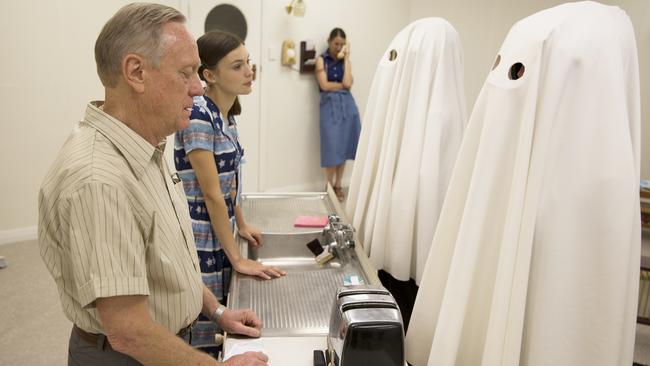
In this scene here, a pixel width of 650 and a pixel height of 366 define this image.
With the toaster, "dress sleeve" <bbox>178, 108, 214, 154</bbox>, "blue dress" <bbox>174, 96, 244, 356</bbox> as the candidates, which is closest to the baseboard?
"blue dress" <bbox>174, 96, 244, 356</bbox>

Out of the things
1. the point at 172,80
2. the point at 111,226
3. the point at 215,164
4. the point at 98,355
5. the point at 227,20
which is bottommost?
the point at 98,355

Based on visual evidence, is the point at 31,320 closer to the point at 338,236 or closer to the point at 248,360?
the point at 338,236

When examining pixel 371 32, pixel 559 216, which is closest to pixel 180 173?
pixel 559 216

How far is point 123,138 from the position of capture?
99 cm

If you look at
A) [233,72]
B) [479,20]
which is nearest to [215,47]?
[233,72]

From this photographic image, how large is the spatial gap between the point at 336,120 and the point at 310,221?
349cm

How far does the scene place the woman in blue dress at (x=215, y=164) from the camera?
1647 mm

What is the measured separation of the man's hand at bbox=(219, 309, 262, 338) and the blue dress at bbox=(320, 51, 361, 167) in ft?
13.9

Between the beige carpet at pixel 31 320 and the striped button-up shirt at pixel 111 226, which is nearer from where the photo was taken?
the striped button-up shirt at pixel 111 226

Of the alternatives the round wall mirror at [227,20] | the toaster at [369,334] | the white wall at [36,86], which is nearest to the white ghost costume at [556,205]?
the toaster at [369,334]

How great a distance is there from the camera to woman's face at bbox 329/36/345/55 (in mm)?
5279

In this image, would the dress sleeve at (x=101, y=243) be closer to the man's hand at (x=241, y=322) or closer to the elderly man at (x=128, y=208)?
the elderly man at (x=128, y=208)

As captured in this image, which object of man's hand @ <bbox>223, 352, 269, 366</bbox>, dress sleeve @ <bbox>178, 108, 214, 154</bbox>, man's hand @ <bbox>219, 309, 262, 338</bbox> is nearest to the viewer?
man's hand @ <bbox>223, 352, 269, 366</bbox>

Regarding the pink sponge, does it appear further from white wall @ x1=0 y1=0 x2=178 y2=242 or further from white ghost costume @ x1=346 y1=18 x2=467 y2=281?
white wall @ x1=0 y1=0 x2=178 y2=242
